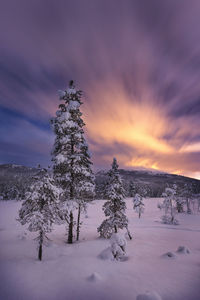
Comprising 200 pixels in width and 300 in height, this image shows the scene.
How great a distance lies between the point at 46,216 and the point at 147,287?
741 centimetres

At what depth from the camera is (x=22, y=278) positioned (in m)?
8.21

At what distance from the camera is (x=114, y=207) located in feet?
59.8

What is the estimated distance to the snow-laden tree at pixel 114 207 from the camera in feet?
56.7

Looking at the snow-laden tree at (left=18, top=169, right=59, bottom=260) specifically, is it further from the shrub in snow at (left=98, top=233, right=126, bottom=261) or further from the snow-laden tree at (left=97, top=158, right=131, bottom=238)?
the snow-laden tree at (left=97, top=158, right=131, bottom=238)

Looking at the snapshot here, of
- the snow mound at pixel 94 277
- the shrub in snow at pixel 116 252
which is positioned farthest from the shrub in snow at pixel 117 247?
the snow mound at pixel 94 277

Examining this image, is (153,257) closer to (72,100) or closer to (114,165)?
(114,165)

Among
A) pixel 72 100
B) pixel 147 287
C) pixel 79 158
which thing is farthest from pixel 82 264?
pixel 72 100

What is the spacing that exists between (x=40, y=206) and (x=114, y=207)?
996cm

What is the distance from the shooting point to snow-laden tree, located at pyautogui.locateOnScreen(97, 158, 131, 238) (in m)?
17.3

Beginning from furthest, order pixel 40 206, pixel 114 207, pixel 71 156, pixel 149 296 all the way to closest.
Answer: pixel 114 207 → pixel 71 156 → pixel 40 206 → pixel 149 296

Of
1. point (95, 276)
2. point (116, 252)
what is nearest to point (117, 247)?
point (116, 252)

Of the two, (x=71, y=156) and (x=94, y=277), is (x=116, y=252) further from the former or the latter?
(x=71, y=156)

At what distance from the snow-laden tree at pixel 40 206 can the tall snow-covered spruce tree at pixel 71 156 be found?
1.98 meters

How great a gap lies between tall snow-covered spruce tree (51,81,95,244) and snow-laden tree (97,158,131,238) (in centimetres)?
428
